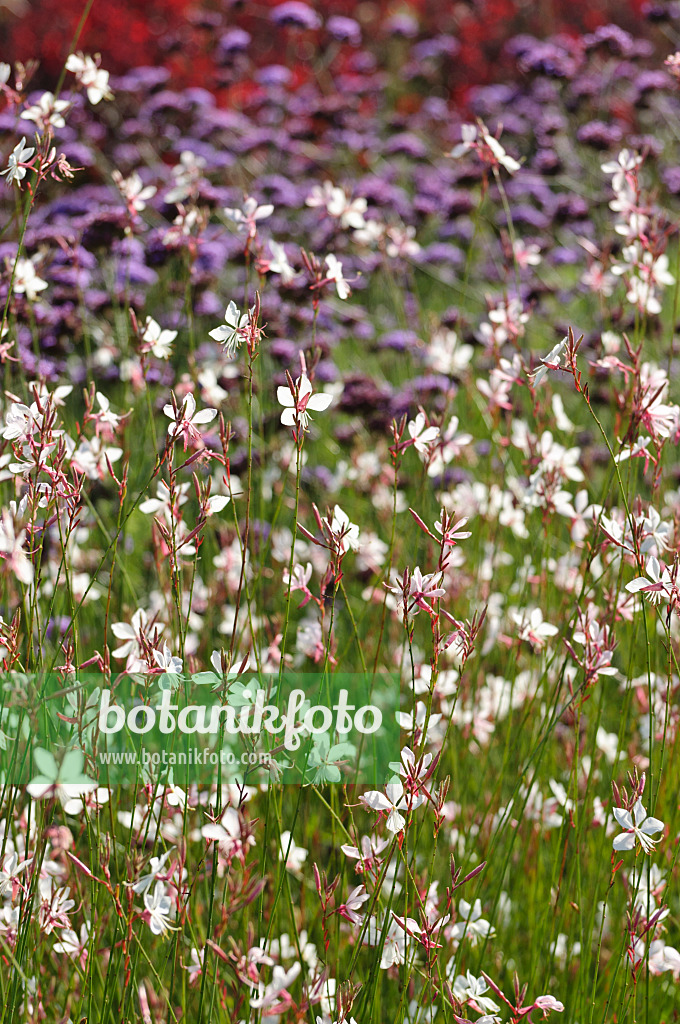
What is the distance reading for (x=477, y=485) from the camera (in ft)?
9.21

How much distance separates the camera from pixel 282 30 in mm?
10805

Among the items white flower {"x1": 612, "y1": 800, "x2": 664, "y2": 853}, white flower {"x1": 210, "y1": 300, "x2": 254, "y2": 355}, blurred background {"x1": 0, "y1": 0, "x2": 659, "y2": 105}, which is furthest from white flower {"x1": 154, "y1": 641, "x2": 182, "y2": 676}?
blurred background {"x1": 0, "y1": 0, "x2": 659, "y2": 105}

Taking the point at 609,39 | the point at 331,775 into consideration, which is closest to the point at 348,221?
the point at 331,775

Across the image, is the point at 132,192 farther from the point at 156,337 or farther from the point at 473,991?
the point at 473,991

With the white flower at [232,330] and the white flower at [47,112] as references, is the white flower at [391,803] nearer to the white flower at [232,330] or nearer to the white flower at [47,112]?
the white flower at [232,330]

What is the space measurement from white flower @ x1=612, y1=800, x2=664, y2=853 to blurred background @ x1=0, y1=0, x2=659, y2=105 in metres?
7.86

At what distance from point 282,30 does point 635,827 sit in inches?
437

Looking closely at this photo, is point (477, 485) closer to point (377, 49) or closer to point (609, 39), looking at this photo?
point (609, 39)

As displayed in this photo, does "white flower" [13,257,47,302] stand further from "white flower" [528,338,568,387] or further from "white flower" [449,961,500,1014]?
"white flower" [449,961,500,1014]

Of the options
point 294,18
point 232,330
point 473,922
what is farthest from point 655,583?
point 294,18

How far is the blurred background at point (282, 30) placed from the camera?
33.4ft

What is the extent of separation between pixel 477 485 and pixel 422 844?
3.41ft

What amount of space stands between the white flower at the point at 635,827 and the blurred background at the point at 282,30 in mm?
7860

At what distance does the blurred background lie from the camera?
10180mm
